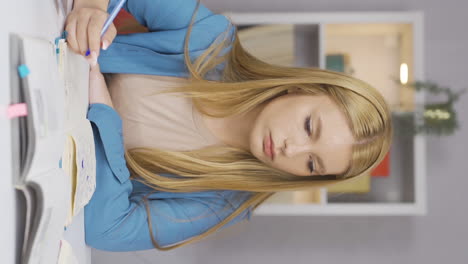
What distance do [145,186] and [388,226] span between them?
1.48m

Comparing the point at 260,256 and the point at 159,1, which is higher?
the point at 159,1

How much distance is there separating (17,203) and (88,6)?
0.44 m

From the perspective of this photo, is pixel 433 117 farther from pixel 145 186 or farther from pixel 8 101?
pixel 8 101

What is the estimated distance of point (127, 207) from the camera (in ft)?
3.65

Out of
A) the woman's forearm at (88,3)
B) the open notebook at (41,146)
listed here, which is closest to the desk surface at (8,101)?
the open notebook at (41,146)

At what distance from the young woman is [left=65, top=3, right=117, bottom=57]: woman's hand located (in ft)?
0.95

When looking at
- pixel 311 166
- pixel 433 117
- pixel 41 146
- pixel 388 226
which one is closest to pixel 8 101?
pixel 41 146

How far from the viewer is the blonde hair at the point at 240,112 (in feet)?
4.04

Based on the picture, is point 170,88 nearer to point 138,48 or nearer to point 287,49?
point 138,48

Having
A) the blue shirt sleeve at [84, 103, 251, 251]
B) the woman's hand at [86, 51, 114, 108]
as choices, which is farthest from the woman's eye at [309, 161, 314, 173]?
the woman's hand at [86, 51, 114, 108]

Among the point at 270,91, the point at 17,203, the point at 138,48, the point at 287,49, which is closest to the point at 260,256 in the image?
the point at 287,49

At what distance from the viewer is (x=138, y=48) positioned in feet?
3.94

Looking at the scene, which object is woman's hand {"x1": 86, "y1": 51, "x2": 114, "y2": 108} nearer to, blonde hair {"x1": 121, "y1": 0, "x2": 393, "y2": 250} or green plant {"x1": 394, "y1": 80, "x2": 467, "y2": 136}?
blonde hair {"x1": 121, "y1": 0, "x2": 393, "y2": 250}

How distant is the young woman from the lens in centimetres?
121
